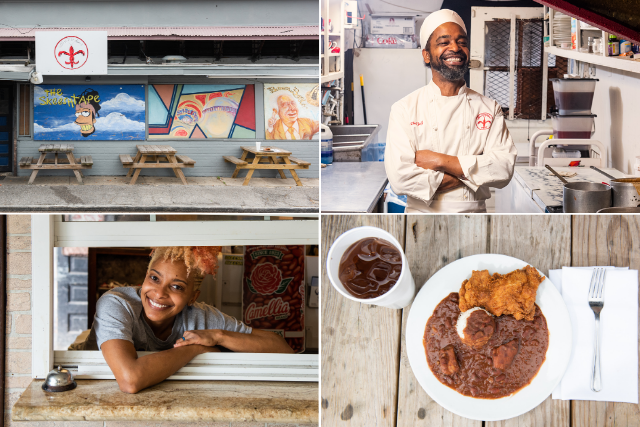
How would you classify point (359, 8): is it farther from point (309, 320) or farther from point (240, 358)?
point (309, 320)

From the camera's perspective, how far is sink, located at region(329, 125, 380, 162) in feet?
3.33

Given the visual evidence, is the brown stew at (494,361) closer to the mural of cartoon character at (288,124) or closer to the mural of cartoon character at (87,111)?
the mural of cartoon character at (288,124)

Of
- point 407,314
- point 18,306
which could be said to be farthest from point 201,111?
point 18,306

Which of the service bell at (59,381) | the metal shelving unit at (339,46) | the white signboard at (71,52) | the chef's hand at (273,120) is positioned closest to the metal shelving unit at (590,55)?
the metal shelving unit at (339,46)

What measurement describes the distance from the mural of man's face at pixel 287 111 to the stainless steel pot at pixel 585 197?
1.92 feet

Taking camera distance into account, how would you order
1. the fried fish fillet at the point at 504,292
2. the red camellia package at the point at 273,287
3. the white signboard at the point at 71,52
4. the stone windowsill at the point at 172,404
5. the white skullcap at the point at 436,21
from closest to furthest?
1. the white skullcap at the point at 436,21
2. the fried fish fillet at the point at 504,292
3. the white signboard at the point at 71,52
4. the stone windowsill at the point at 172,404
5. the red camellia package at the point at 273,287

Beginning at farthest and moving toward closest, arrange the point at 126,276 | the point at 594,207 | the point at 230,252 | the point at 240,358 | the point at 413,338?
1. the point at 126,276
2. the point at 230,252
3. the point at 240,358
4. the point at 413,338
5. the point at 594,207

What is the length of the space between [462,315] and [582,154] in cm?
41

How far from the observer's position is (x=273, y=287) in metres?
2.08

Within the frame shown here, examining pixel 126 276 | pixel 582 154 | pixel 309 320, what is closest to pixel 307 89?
pixel 582 154

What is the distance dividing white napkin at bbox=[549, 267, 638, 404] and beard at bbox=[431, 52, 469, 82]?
0.57m

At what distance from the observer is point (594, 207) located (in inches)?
44.9

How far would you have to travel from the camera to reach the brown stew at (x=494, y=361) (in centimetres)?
121

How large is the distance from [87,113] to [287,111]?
46 cm
